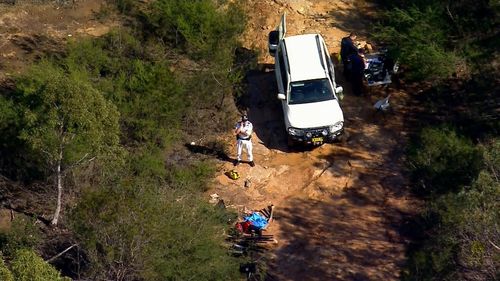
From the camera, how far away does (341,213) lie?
45.3 feet

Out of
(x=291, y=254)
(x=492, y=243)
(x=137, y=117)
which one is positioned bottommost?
(x=291, y=254)

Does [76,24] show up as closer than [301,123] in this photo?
No

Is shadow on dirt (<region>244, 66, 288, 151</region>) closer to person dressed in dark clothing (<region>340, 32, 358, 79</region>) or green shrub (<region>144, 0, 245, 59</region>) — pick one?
green shrub (<region>144, 0, 245, 59</region>)

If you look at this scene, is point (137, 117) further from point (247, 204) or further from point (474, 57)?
point (474, 57)

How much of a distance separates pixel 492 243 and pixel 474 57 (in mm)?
7798

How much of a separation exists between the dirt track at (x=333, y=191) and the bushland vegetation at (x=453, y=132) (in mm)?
555

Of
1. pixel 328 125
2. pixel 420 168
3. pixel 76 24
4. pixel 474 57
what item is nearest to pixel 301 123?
pixel 328 125

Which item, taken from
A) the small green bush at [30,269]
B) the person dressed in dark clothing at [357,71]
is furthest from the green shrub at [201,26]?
the small green bush at [30,269]

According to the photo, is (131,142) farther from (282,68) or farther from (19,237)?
(282,68)

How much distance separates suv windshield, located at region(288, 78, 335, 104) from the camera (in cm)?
1552

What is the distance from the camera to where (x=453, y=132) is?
1415cm

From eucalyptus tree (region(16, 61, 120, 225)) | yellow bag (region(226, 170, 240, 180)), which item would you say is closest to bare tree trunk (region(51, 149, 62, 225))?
eucalyptus tree (region(16, 61, 120, 225))

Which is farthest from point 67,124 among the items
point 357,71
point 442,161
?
point 357,71

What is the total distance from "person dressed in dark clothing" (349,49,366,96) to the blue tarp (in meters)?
5.30
